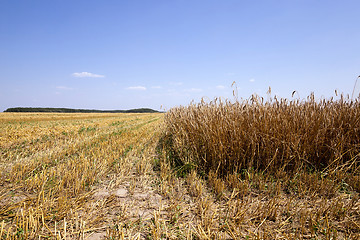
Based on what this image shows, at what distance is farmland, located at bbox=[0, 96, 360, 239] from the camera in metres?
2.01

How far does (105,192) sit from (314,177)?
371 centimetres

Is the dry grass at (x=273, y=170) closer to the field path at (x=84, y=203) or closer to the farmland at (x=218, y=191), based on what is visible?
the farmland at (x=218, y=191)

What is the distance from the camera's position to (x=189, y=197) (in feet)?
9.30

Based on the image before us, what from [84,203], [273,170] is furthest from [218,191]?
[84,203]

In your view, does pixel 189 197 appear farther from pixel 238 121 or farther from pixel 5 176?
pixel 5 176

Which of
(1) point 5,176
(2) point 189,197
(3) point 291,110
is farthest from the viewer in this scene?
(3) point 291,110

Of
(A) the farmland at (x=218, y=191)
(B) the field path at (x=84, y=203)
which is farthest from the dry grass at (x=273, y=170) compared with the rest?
(B) the field path at (x=84, y=203)

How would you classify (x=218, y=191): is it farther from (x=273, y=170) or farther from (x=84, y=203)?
(x=84, y=203)

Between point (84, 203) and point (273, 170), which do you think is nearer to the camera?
point (84, 203)

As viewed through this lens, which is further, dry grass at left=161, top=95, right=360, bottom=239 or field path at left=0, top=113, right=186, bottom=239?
dry grass at left=161, top=95, right=360, bottom=239

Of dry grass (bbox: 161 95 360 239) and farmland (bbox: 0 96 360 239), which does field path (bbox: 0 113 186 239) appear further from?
dry grass (bbox: 161 95 360 239)

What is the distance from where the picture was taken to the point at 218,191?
113 inches

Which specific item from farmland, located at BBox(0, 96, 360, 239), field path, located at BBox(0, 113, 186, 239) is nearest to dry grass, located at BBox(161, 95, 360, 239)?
farmland, located at BBox(0, 96, 360, 239)

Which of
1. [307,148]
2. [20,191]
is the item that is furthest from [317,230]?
[20,191]
